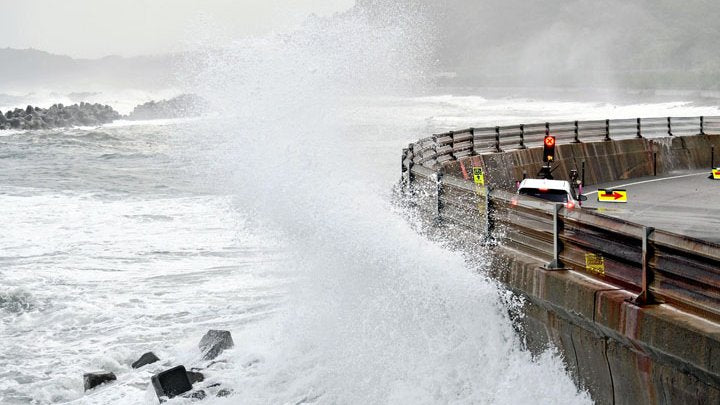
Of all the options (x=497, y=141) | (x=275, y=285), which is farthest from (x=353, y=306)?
(x=497, y=141)

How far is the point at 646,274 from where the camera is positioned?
22.7 ft

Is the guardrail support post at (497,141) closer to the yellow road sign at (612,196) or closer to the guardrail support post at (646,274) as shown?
the yellow road sign at (612,196)

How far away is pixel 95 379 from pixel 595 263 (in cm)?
709

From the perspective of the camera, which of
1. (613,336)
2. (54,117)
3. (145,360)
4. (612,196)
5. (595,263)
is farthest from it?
(54,117)

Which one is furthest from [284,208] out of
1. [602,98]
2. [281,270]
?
[602,98]

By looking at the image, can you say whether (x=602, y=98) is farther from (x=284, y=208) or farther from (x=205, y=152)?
(x=284, y=208)

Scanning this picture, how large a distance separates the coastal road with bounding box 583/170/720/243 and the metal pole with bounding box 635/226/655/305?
7991mm

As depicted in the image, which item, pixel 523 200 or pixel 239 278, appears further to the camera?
pixel 239 278

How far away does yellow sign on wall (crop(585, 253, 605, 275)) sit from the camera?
7.75 metres

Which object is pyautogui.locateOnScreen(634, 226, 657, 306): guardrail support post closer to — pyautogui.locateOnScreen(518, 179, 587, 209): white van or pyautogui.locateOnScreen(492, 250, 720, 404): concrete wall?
pyautogui.locateOnScreen(492, 250, 720, 404): concrete wall

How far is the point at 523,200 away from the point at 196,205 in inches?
846

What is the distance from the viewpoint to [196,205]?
1152 inches

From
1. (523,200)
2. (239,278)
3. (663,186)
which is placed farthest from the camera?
(663,186)

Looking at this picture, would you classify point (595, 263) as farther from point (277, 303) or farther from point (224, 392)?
point (277, 303)
